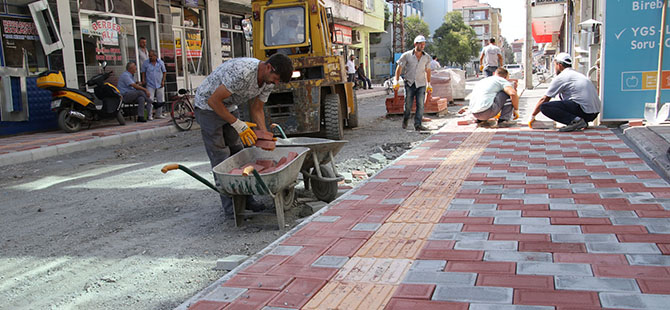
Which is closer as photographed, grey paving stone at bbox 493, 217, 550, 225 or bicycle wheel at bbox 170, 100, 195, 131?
grey paving stone at bbox 493, 217, 550, 225

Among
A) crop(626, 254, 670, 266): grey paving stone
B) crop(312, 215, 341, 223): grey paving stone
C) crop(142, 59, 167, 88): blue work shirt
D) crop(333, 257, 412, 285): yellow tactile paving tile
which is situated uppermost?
crop(142, 59, 167, 88): blue work shirt

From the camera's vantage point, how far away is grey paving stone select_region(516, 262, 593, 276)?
9.84ft

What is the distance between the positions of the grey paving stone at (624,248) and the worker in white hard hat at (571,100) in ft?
18.0

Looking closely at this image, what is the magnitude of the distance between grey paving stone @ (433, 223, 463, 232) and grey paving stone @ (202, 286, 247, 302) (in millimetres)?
1549

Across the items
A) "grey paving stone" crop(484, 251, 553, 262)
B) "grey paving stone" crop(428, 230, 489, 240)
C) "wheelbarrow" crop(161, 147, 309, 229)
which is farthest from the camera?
"wheelbarrow" crop(161, 147, 309, 229)

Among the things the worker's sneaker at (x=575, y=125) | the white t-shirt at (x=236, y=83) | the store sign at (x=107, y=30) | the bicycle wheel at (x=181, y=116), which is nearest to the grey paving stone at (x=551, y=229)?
the white t-shirt at (x=236, y=83)

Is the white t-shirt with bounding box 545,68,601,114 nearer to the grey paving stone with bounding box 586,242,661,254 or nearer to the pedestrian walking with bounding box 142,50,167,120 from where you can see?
the grey paving stone with bounding box 586,242,661,254

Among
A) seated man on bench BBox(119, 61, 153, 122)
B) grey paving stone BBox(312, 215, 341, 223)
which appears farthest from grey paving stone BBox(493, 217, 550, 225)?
seated man on bench BBox(119, 61, 153, 122)

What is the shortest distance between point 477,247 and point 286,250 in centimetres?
124

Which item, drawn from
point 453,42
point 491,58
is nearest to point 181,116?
point 491,58

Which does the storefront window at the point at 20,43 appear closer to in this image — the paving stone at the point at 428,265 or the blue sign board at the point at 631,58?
the paving stone at the point at 428,265

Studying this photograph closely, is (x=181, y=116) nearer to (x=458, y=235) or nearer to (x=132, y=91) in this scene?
(x=132, y=91)

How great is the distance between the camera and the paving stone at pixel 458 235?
3.71m

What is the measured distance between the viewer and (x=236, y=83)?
4508mm
